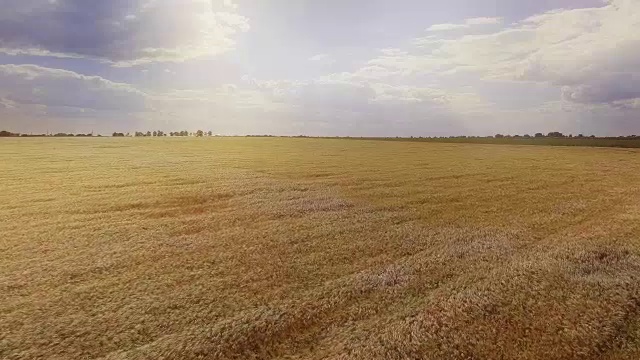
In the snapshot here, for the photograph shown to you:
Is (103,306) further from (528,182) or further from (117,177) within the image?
(528,182)

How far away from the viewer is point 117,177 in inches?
599

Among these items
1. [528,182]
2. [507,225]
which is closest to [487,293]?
[507,225]

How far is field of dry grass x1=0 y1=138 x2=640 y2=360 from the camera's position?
158 inches

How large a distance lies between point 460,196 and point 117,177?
11809 mm

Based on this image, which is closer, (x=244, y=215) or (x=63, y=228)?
(x=63, y=228)

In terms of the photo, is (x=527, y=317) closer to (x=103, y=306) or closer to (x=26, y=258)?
(x=103, y=306)

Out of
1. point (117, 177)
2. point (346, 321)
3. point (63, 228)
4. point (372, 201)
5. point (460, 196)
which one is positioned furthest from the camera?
point (117, 177)

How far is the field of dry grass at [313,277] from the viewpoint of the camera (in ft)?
13.1

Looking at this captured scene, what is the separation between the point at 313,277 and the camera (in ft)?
18.5

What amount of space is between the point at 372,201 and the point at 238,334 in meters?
7.72

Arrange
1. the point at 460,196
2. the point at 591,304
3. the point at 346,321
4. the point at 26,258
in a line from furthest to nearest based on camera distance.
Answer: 1. the point at 460,196
2. the point at 26,258
3. the point at 591,304
4. the point at 346,321

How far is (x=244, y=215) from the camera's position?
941cm

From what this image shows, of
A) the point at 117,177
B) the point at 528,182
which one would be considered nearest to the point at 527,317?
the point at 528,182

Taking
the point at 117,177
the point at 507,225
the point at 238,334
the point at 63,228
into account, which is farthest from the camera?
the point at 117,177
